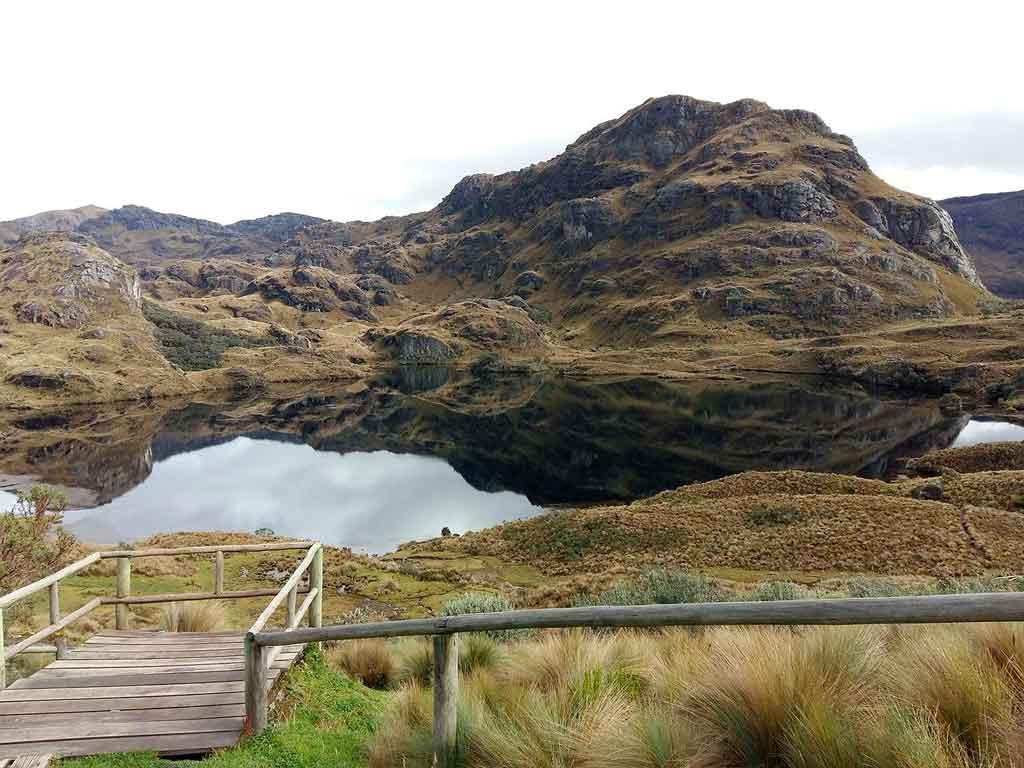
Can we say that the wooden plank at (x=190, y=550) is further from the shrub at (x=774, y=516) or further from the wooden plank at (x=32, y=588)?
the shrub at (x=774, y=516)

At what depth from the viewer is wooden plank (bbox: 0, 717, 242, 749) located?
5.16 metres

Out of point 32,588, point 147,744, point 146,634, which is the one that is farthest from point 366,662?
point 32,588

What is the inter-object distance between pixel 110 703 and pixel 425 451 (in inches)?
2117

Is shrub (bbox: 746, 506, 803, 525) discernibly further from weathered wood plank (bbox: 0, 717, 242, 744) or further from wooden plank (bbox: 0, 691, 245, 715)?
weathered wood plank (bbox: 0, 717, 242, 744)

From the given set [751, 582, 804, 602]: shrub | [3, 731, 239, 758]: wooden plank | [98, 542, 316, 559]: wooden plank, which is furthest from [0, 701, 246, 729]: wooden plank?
[751, 582, 804, 602]: shrub

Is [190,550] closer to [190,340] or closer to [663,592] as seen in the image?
[663,592]

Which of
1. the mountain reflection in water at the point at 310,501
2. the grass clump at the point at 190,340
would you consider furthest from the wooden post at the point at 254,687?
the grass clump at the point at 190,340

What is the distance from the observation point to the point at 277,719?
5.77 metres

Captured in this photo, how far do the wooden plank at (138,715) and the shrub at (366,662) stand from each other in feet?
8.89

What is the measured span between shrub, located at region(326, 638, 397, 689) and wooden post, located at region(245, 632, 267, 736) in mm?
3015

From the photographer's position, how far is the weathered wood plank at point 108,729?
5.16m

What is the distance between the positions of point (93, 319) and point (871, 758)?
162 meters

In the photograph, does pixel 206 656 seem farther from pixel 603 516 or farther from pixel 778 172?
pixel 778 172

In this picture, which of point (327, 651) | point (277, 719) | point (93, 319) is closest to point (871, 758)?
point (277, 719)
